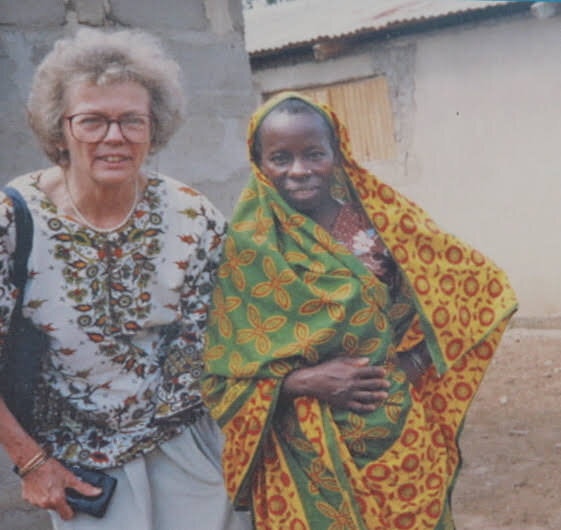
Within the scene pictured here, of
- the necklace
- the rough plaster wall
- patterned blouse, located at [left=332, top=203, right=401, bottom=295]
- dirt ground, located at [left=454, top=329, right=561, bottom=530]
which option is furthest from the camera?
dirt ground, located at [left=454, top=329, right=561, bottom=530]

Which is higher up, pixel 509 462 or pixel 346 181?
pixel 346 181

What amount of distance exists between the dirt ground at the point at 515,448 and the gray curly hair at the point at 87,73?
8.79 feet

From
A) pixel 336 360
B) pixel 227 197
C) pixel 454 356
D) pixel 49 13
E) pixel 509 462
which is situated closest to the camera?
pixel 336 360

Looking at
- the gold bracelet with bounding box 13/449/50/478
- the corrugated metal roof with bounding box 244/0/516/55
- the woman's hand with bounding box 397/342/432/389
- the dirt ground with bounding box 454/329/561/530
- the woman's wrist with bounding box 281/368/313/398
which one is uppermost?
the corrugated metal roof with bounding box 244/0/516/55

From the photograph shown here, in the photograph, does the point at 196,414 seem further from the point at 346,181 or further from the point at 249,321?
the point at 346,181

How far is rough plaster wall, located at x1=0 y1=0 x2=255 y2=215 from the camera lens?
3.14 metres

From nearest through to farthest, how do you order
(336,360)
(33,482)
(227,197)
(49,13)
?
1. (33,482)
2. (336,360)
3. (49,13)
4. (227,197)

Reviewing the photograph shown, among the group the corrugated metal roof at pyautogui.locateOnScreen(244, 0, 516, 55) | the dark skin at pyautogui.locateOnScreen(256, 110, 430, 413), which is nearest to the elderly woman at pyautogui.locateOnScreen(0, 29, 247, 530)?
the dark skin at pyautogui.locateOnScreen(256, 110, 430, 413)

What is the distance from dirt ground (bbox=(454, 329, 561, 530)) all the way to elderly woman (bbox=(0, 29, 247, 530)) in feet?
7.18

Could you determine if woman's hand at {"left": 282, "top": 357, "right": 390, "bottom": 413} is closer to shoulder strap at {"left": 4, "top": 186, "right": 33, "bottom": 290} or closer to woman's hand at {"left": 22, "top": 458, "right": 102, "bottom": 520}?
woman's hand at {"left": 22, "top": 458, "right": 102, "bottom": 520}

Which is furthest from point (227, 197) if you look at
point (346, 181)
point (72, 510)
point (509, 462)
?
point (509, 462)

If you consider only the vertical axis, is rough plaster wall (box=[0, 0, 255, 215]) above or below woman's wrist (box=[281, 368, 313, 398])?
above

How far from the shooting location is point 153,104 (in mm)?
2248

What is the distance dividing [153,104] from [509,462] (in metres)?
3.32
